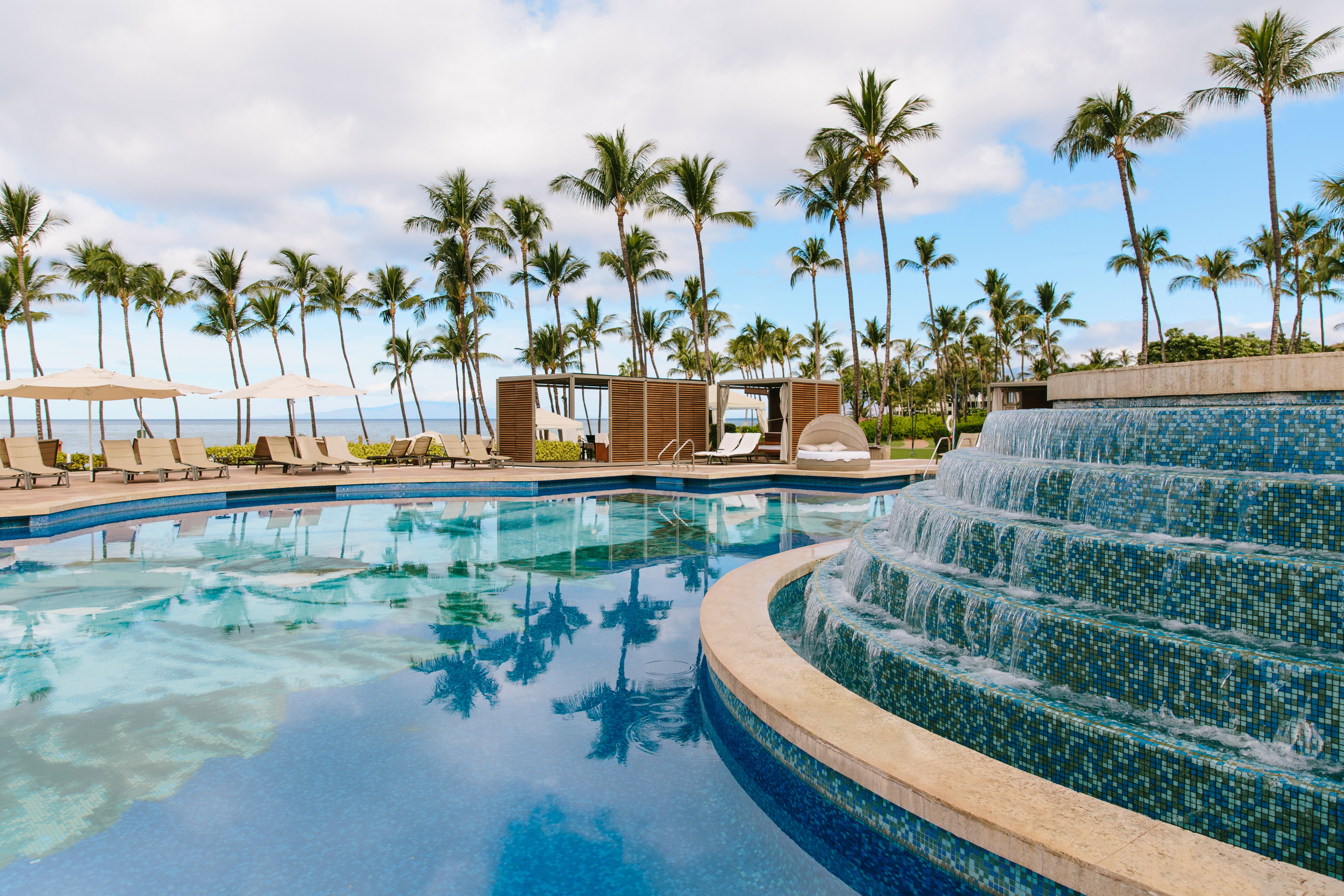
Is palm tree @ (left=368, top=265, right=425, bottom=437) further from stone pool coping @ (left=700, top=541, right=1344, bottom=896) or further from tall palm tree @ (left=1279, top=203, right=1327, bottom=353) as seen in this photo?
tall palm tree @ (left=1279, top=203, right=1327, bottom=353)

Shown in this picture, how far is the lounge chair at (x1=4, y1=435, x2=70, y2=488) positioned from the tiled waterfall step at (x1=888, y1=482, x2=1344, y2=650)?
56.1 ft

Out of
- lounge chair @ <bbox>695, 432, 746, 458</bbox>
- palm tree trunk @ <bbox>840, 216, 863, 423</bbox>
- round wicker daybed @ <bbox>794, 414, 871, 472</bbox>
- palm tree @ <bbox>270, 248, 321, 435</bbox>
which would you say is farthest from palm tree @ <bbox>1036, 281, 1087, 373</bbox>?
palm tree @ <bbox>270, 248, 321, 435</bbox>

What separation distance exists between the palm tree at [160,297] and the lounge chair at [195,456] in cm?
1953

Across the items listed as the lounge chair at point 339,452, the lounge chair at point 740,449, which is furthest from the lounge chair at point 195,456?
the lounge chair at point 740,449

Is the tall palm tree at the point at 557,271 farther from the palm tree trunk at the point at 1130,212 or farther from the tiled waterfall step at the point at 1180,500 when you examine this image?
the tiled waterfall step at the point at 1180,500

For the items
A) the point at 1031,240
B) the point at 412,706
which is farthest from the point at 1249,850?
the point at 1031,240

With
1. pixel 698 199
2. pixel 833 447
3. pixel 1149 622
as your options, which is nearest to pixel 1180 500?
pixel 1149 622

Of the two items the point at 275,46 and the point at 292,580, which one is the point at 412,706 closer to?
the point at 292,580

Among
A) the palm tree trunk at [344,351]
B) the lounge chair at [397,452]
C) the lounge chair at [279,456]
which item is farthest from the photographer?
the palm tree trunk at [344,351]

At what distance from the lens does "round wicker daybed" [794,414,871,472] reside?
58.2 feet

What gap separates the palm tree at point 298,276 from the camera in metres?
34.6

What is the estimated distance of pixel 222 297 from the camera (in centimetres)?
3281

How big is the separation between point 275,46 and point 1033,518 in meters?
14.0

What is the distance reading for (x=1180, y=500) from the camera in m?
3.97
